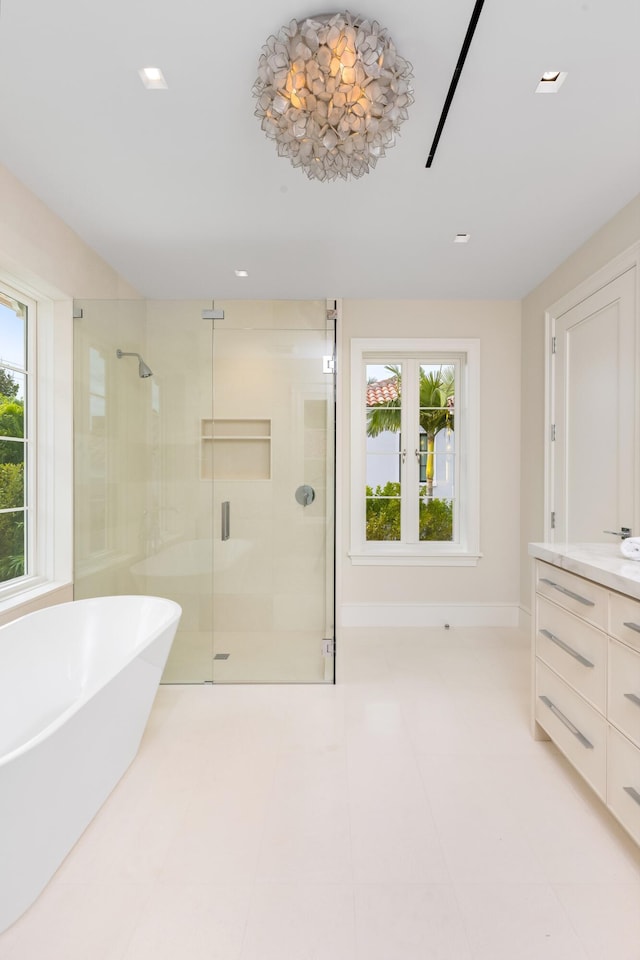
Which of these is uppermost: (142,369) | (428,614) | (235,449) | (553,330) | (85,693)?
(553,330)

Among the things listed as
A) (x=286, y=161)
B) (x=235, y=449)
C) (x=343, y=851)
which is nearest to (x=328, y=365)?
(x=235, y=449)

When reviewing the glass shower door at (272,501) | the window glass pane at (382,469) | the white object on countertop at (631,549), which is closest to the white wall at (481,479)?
the window glass pane at (382,469)

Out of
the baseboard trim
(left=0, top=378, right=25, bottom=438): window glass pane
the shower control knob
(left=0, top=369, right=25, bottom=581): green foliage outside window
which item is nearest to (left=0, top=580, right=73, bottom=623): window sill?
(left=0, top=369, right=25, bottom=581): green foliage outside window

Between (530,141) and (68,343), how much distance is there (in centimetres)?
247

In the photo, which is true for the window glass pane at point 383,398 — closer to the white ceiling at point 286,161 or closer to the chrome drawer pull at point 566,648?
the white ceiling at point 286,161

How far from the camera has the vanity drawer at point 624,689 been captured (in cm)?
152

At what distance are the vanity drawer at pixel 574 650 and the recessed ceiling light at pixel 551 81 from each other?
74.2 inches

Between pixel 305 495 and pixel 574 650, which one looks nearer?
pixel 574 650

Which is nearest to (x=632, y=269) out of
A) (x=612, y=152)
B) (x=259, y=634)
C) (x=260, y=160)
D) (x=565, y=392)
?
(x=612, y=152)

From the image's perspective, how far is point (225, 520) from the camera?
2.93 meters

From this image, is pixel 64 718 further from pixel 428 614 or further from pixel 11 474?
pixel 428 614

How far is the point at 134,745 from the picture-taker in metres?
2.06

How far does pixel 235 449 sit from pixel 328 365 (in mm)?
728

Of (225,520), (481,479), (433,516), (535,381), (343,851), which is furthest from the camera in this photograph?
(433,516)
